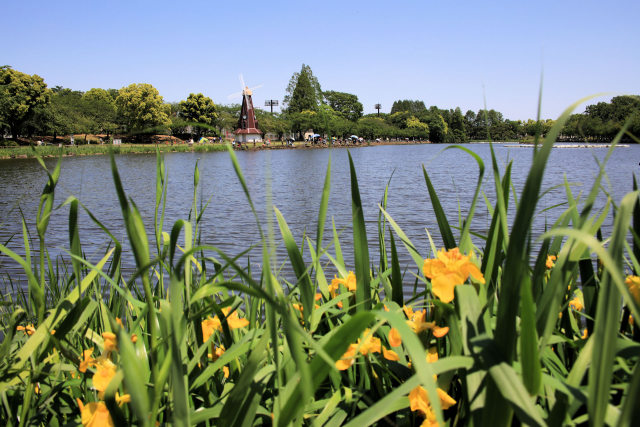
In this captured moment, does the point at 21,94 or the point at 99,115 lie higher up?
the point at 21,94

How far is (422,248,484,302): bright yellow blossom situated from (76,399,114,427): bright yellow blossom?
0.55 meters

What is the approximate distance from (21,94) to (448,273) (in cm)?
4432

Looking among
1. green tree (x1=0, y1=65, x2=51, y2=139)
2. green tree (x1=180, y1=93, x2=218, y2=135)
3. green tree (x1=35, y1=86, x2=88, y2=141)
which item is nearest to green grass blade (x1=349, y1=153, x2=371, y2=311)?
green tree (x1=0, y1=65, x2=51, y2=139)

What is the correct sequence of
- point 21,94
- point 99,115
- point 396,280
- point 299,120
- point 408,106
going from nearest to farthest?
point 396,280, point 21,94, point 99,115, point 299,120, point 408,106

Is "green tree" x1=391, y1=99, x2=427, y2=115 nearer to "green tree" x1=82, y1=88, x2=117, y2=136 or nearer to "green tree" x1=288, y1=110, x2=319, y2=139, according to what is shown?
"green tree" x1=288, y1=110, x2=319, y2=139

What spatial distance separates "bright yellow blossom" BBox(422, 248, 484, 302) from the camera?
686mm

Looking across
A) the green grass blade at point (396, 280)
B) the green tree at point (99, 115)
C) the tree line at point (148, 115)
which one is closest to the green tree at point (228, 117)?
the tree line at point (148, 115)

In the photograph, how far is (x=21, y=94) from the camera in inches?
1449

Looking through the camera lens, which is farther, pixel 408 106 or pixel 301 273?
pixel 408 106

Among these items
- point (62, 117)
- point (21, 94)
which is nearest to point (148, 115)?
point (62, 117)

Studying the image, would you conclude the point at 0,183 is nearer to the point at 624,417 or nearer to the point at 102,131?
the point at 624,417

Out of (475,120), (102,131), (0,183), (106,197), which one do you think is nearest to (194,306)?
(106,197)

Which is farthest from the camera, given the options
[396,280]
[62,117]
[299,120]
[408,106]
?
[408,106]

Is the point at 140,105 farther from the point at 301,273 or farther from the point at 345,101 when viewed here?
the point at 301,273
